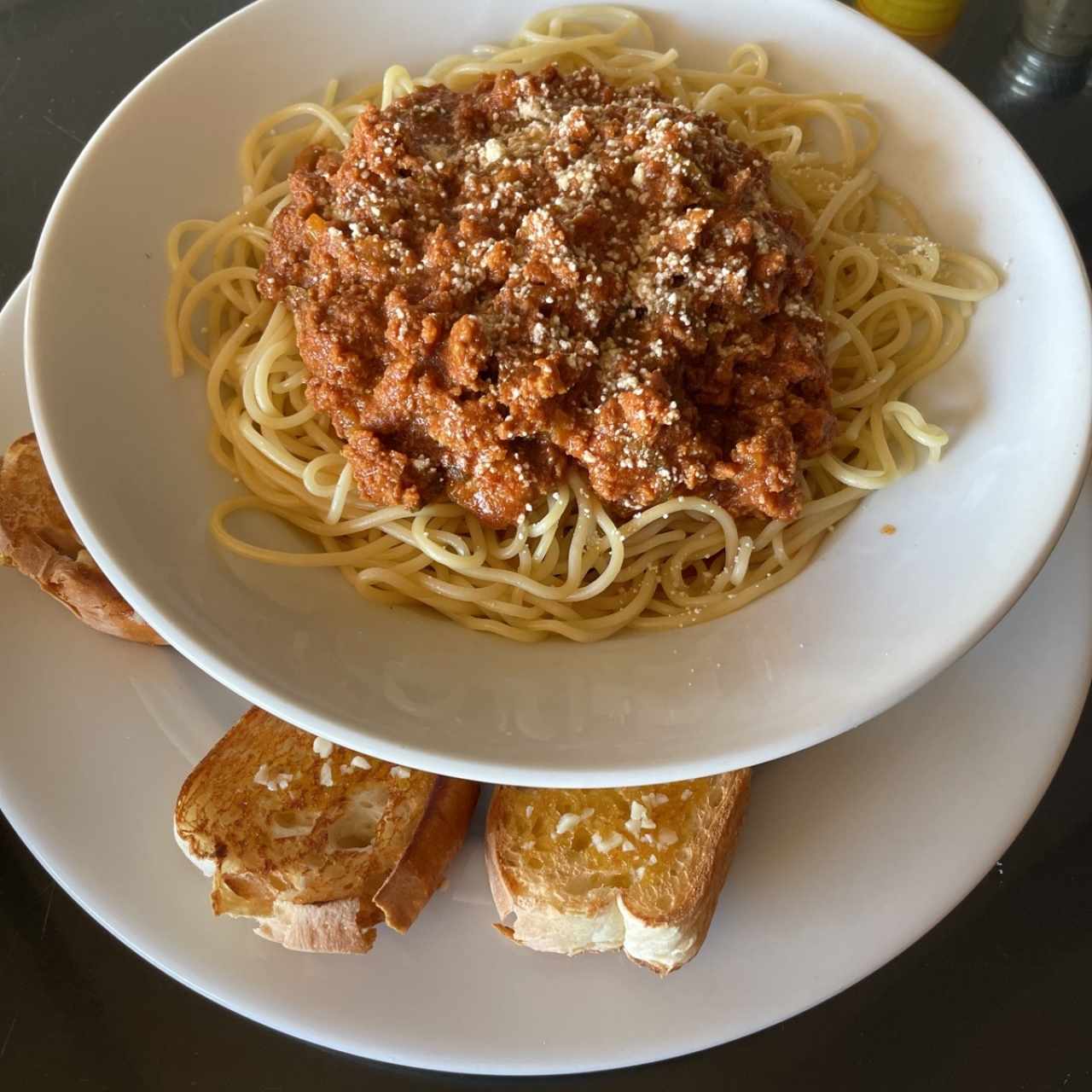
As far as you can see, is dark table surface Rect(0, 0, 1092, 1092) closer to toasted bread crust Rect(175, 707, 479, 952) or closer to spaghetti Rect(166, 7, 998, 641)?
toasted bread crust Rect(175, 707, 479, 952)

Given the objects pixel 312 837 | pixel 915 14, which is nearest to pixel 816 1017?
pixel 312 837

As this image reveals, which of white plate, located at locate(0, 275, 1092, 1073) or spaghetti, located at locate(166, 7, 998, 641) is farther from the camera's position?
spaghetti, located at locate(166, 7, 998, 641)

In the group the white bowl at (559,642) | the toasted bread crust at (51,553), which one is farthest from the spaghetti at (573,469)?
the toasted bread crust at (51,553)

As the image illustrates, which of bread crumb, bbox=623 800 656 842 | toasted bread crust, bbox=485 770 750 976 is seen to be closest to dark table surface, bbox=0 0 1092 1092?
toasted bread crust, bbox=485 770 750 976

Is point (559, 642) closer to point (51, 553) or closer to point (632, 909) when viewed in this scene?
point (632, 909)

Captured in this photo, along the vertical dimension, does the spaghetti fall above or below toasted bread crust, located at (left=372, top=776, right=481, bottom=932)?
above

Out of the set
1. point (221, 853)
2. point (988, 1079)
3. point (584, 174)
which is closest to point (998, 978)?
point (988, 1079)
